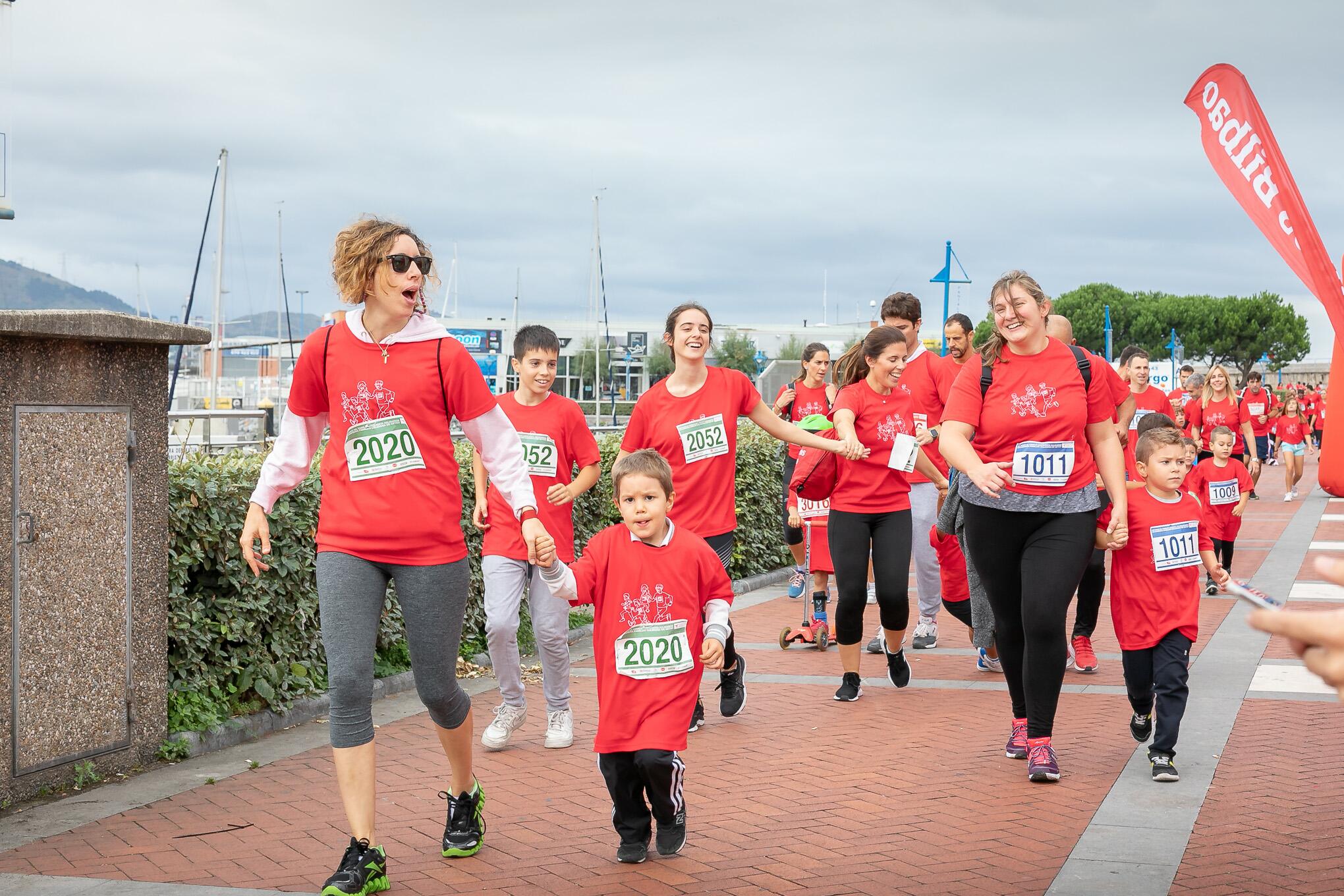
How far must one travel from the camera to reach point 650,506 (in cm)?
477

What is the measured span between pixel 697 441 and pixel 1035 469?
5.56 feet

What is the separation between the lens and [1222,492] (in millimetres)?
11594

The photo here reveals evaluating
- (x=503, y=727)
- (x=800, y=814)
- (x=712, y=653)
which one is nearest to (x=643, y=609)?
(x=712, y=653)

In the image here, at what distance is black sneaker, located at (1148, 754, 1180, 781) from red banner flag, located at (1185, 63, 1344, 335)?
3073mm

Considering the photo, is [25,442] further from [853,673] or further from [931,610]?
[931,610]

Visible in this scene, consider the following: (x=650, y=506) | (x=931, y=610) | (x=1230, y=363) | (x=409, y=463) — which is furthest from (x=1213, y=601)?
(x=1230, y=363)

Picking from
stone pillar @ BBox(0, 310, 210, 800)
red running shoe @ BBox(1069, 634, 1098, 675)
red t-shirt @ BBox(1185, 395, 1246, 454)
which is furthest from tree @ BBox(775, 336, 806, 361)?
stone pillar @ BBox(0, 310, 210, 800)

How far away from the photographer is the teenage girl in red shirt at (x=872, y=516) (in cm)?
746

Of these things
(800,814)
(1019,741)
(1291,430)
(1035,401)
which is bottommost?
(800,814)

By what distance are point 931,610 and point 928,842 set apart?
4.68 m

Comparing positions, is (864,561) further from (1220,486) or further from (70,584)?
(1220,486)

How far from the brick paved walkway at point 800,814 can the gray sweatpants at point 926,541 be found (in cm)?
173

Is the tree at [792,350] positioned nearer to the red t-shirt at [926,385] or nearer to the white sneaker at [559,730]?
the red t-shirt at [926,385]

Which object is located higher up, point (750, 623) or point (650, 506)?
point (650, 506)
